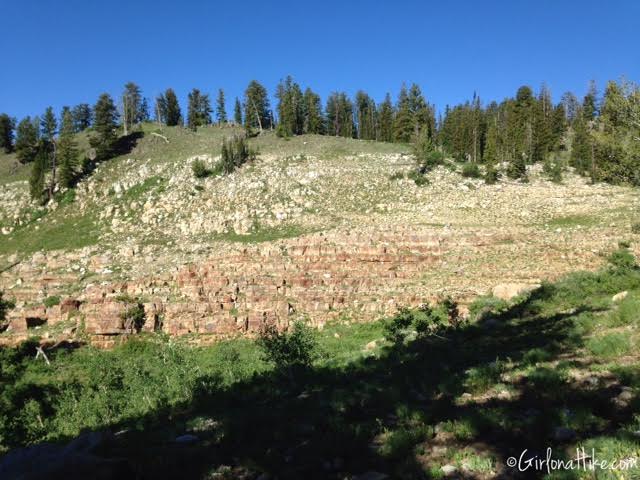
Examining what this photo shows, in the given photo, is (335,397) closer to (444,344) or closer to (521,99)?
(444,344)

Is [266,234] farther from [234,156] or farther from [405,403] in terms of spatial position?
[405,403]

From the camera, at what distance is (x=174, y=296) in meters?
27.4

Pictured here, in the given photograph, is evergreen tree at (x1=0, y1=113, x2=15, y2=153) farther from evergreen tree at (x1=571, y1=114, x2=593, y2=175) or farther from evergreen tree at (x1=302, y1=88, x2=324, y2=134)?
evergreen tree at (x1=571, y1=114, x2=593, y2=175)

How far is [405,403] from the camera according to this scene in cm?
Answer: 800

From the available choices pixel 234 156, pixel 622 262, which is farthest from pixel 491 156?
pixel 622 262

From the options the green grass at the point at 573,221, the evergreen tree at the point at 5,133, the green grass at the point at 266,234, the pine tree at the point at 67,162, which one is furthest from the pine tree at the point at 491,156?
the evergreen tree at the point at 5,133

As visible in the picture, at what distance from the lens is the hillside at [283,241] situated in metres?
25.1

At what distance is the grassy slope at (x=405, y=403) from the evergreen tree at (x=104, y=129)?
175ft

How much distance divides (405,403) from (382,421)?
2.68ft

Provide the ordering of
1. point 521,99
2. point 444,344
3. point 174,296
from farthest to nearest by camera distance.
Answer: point 521,99 → point 174,296 → point 444,344

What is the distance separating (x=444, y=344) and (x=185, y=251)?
86.8 feet

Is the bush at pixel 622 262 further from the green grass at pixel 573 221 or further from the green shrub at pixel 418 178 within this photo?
the green shrub at pixel 418 178

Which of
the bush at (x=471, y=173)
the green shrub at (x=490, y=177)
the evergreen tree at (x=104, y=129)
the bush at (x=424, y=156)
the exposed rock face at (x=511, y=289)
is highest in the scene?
the evergreen tree at (x=104, y=129)

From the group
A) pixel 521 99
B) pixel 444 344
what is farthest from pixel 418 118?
pixel 444 344
